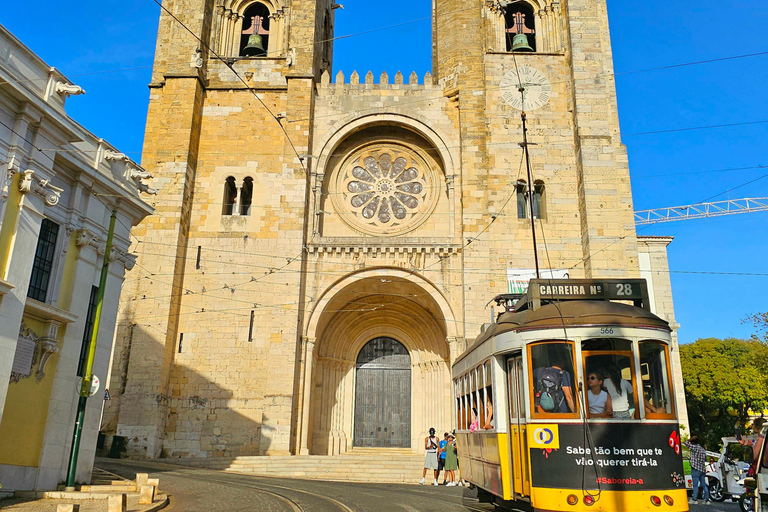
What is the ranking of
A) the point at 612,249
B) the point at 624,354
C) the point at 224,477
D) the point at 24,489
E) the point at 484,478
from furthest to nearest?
the point at 612,249 < the point at 224,477 < the point at 24,489 < the point at 484,478 < the point at 624,354

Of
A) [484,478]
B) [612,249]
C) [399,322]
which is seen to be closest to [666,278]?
[612,249]

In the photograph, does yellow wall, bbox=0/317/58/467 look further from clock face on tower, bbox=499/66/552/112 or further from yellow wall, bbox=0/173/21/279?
clock face on tower, bbox=499/66/552/112

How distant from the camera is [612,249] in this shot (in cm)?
1875

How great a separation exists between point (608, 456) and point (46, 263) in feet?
31.3

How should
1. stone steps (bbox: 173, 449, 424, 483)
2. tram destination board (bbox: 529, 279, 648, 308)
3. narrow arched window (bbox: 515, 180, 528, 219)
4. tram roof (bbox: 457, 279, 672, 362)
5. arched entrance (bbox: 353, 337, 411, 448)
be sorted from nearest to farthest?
tram roof (bbox: 457, 279, 672, 362)
tram destination board (bbox: 529, 279, 648, 308)
stone steps (bbox: 173, 449, 424, 483)
narrow arched window (bbox: 515, 180, 528, 219)
arched entrance (bbox: 353, 337, 411, 448)

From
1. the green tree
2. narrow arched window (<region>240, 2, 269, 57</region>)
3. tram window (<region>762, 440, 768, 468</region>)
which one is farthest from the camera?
the green tree

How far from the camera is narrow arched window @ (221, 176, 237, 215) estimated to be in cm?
2050

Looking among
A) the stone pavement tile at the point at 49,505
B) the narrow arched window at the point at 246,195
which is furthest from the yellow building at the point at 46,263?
the narrow arched window at the point at 246,195

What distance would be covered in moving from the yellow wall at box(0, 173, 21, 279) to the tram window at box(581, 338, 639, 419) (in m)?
8.45

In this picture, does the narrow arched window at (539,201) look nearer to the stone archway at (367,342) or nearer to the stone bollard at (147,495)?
the stone archway at (367,342)

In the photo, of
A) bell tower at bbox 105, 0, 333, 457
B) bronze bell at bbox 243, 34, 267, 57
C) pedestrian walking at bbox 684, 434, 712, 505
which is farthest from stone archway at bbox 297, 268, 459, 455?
bronze bell at bbox 243, 34, 267, 57

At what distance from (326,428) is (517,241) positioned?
8996 millimetres

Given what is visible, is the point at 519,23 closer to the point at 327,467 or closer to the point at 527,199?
the point at 527,199

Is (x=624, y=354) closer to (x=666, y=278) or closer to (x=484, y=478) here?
(x=484, y=478)
